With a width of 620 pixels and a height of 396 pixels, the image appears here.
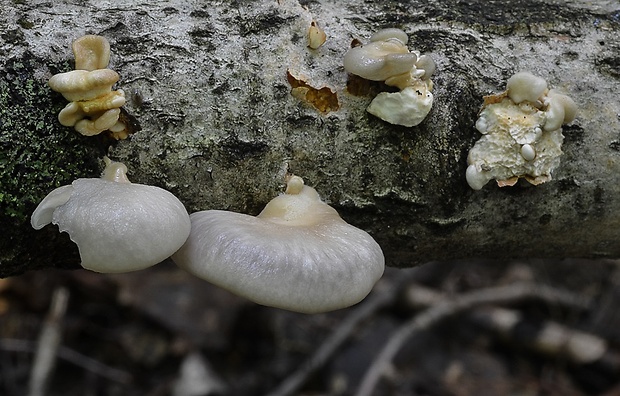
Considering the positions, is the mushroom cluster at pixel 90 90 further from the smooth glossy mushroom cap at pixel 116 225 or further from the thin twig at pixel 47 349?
the thin twig at pixel 47 349

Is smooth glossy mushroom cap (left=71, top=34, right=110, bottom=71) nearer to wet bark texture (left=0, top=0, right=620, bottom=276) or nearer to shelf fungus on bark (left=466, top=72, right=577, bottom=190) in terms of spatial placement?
wet bark texture (left=0, top=0, right=620, bottom=276)

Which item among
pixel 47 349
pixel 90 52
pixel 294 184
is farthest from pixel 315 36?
pixel 47 349

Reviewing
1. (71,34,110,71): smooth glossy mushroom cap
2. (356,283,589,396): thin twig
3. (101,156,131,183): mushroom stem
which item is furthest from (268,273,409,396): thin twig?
(71,34,110,71): smooth glossy mushroom cap

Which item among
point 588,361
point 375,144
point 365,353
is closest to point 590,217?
point 375,144

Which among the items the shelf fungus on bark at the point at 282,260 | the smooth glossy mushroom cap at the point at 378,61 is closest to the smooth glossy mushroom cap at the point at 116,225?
the shelf fungus on bark at the point at 282,260

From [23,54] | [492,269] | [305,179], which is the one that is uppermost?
[23,54]

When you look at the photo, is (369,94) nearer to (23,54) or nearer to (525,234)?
(525,234)
